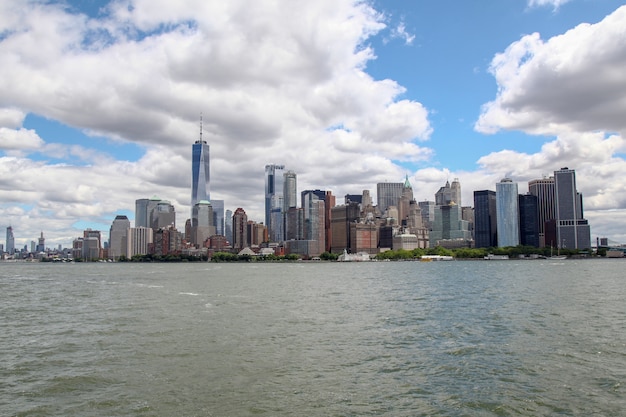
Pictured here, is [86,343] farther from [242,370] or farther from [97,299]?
[97,299]

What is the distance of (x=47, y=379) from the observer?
1073 inches

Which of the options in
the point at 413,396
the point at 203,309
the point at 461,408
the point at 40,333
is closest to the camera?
the point at 461,408

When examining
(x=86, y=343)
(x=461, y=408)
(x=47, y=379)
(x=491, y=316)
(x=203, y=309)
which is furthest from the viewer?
(x=203, y=309)

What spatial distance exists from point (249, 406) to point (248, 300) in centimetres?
4498

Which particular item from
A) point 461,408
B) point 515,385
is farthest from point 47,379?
point 515,385

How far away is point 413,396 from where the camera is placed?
23.7 m

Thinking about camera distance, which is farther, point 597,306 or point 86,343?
point 597,306

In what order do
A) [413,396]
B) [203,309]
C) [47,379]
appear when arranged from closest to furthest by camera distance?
[413,396] < [47,379] < [203,309]

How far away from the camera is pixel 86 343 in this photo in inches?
1470

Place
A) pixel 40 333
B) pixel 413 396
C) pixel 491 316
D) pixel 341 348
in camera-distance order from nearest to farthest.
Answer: pixel 413 396
pixel 341 348
pixel 40 333
pixel 491 316

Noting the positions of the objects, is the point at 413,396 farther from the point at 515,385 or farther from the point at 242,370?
the point at 242,370

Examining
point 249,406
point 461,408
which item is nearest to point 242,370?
point 249,406

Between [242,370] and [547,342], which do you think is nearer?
[242,370]

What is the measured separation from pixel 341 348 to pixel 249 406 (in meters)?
12.8
